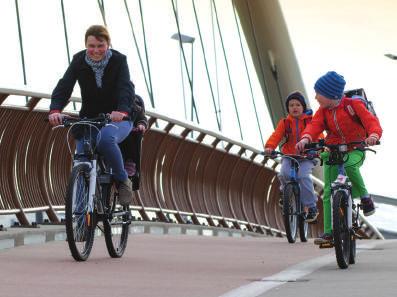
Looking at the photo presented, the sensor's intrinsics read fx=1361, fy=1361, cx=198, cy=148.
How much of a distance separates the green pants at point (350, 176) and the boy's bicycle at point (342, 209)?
51 mm

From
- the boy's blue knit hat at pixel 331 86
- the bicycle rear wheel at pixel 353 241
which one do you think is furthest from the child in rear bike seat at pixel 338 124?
the bicycle rear wheel at pixel 353 241

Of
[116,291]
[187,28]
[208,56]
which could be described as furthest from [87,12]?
[116,291]

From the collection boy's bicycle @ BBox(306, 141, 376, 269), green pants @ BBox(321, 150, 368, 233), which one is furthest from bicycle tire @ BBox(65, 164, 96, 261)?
green pants @ BBox(321, 150, 368, 233)

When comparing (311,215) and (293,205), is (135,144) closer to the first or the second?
(293,205)

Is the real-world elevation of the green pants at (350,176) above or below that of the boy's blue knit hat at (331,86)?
below

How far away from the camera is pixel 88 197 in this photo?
8500 mm

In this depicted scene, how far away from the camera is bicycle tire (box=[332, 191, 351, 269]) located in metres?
8.48

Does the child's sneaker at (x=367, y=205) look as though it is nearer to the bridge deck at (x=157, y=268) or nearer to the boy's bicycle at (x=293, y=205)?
the bridge deck at (x=157, y=268)

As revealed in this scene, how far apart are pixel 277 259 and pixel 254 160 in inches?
489

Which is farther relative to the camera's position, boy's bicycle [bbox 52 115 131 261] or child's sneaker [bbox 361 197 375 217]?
child's sneaker [bbox 361 197 375 217]

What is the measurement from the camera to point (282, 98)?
3544 cm

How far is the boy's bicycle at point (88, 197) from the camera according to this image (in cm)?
828

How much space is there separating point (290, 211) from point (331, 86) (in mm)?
3989

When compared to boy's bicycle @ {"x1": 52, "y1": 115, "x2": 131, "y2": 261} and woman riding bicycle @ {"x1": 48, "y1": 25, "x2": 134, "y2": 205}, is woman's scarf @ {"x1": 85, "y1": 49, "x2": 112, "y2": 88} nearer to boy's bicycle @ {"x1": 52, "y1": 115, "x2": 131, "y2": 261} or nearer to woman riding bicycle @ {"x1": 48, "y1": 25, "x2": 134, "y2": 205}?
woman riding bicycle @ {"x1": 48, "y1": 25, "x2": 134, "y2": 205}
